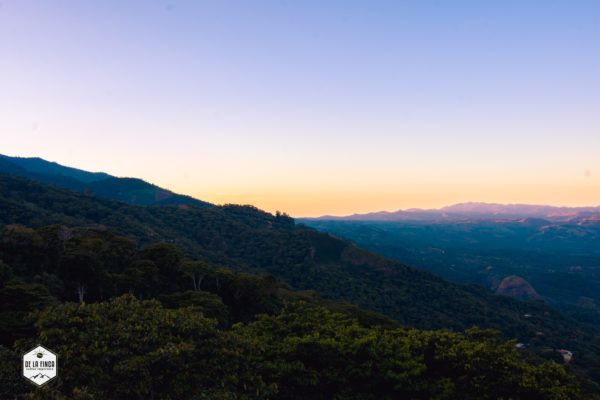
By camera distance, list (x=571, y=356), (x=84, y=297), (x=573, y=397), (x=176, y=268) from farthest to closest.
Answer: (x=571, y=356)
(x=176, y=268)
(x=84, y=297)
(x=573, y=397)

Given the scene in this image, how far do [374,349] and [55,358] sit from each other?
54.9 ft

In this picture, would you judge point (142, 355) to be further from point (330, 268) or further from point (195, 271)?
point (330, 268)

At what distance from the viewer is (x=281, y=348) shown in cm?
2462

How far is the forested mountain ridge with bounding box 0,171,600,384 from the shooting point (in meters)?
124

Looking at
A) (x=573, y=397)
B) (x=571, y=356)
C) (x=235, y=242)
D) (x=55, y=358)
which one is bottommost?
(x=571, y=356)

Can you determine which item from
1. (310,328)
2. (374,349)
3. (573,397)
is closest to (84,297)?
(310,328)

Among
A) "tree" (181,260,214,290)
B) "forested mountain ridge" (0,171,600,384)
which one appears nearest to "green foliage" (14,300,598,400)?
"tree" (181,260,214,290)

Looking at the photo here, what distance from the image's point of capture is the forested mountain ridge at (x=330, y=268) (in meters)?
124

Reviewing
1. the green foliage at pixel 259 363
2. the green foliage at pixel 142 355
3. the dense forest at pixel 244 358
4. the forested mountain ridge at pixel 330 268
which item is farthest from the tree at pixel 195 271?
the forested mountain ridge at pixel 330 268

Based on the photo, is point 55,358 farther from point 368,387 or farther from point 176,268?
point 176,268

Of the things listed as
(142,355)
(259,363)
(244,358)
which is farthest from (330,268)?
(142,355)

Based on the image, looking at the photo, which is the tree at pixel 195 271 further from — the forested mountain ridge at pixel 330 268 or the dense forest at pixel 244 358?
the forested mountain ridge at pixel 330 268

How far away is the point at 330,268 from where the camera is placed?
165250mm

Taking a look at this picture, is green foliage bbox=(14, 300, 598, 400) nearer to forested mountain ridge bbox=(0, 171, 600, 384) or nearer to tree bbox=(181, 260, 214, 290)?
tree bbox=(181, 260, 214, 290)
